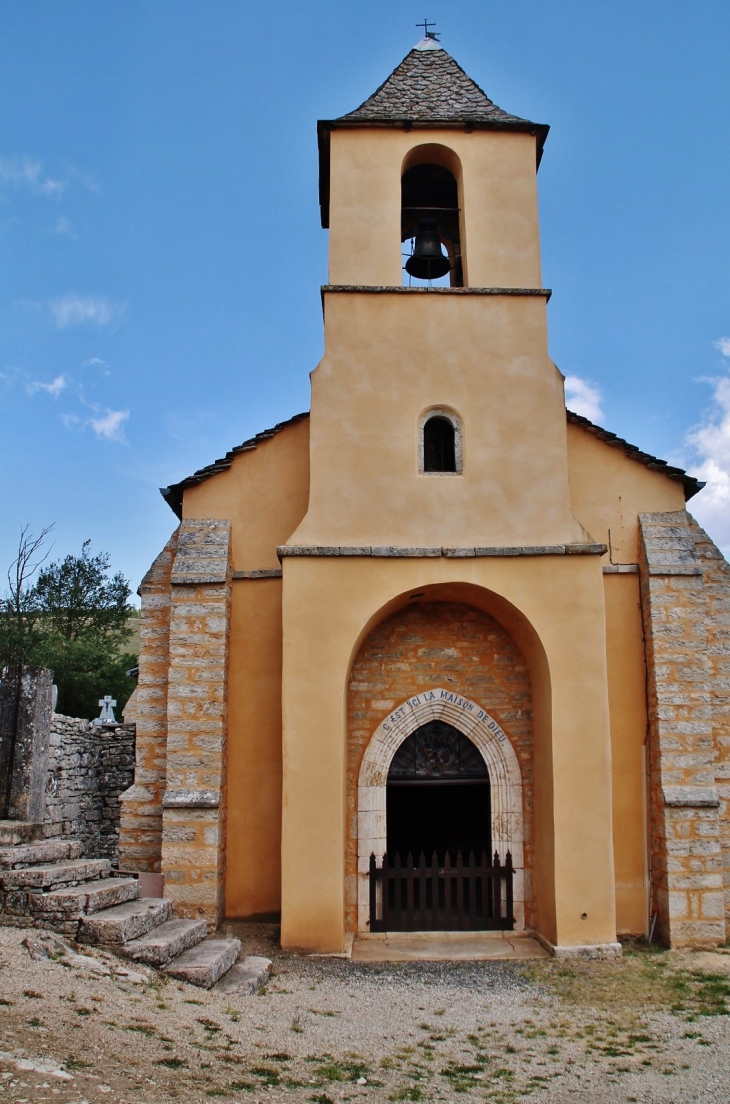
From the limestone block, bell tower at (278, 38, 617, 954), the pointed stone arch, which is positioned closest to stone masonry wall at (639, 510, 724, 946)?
bell tower at (278, 38, 617, 954)

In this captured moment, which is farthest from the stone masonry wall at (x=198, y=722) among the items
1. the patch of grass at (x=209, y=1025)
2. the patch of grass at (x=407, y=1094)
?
the patch of grass at (x=407, y=1094)

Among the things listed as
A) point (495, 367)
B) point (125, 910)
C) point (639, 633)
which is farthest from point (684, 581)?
point (125, 910)

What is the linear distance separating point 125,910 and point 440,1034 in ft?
8.71

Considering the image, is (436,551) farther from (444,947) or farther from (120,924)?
(120,924)

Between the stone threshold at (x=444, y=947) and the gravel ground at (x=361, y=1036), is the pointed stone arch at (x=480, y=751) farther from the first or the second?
the gravel ground at (x=361, y=1036)

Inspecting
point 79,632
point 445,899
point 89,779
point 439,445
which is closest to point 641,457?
point 439,445

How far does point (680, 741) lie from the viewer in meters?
8.73

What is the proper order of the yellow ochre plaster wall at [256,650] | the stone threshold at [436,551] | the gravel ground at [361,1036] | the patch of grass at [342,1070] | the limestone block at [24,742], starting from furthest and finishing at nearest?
the yellow ochre plaster wall at [256,650] < the stone threshold at [436,551] < the limestone block at [24,742] < the patch of grass at [342,1070] < the gravel ground at [361,1036]

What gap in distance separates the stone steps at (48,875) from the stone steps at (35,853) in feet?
0.21

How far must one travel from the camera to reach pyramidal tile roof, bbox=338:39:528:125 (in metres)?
10.0

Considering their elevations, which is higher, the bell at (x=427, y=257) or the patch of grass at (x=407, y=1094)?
the bell at (x=427, y=257)

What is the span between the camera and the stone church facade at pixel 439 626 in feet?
27.4

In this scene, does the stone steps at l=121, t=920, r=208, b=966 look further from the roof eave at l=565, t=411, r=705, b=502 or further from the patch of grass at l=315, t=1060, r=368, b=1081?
the roof eave at l=565, t=411, r=705, b=502

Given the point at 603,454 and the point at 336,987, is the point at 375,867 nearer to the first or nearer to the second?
the point at 336,987
